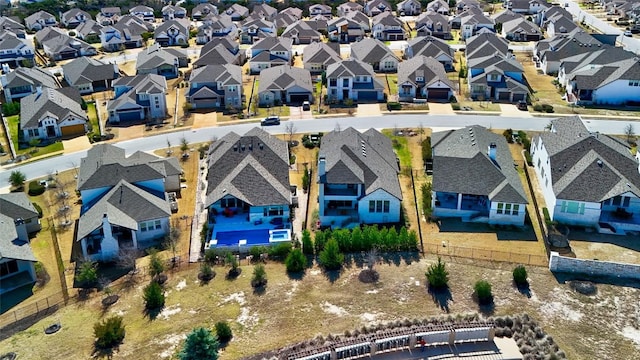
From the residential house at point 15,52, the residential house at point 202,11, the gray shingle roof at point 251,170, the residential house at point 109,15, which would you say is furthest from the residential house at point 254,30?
the gray shingle roof at point 251,170

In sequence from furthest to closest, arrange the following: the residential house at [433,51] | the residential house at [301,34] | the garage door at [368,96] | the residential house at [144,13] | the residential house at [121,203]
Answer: the residential house at [144,13] < the residential house at [301,34] < the residential house at [433,51] < the garage door at [368,96] < the residential house at [121,203]

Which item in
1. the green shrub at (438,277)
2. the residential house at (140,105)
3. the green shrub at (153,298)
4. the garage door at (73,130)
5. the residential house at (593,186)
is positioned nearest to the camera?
the green shrub at (153,298)

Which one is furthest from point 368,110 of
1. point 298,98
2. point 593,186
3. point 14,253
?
point 14,253

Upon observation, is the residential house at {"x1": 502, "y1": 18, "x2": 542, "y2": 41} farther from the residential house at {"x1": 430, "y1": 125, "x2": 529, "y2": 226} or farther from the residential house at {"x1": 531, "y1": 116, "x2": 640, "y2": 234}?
the residential house at {"x1": 430, "y1": 125, "x2": 529, "y2": 226}

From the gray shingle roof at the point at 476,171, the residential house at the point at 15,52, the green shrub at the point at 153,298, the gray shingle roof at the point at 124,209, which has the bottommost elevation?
the green shrub at the point at 153,298

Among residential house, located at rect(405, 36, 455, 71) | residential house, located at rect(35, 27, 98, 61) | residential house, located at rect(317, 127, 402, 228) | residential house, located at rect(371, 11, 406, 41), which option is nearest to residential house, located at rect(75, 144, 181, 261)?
residential house, located at rect(317, 127, 402, 228)

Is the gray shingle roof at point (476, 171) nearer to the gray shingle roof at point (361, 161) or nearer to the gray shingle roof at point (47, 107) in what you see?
the gray shingle roof at point (361, 161)

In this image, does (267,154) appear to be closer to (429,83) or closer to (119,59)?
(429,83)
